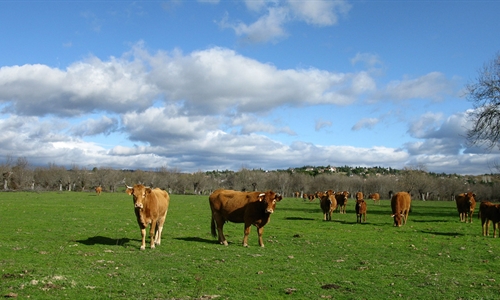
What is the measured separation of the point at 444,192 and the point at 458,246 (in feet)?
475

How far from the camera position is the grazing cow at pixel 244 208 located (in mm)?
16484

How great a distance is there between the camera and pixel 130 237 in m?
18.2

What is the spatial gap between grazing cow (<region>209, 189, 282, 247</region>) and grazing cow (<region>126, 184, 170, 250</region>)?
2.34m

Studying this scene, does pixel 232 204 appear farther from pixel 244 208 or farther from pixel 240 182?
pixel 240 182

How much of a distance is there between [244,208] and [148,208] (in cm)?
393

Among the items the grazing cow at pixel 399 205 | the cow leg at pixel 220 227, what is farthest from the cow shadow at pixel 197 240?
the grazing cow at pixel 399 205

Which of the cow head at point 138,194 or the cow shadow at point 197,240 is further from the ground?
the cow head at point 138,194

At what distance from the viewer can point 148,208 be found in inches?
619

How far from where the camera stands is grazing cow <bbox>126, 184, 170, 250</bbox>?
1490 cm

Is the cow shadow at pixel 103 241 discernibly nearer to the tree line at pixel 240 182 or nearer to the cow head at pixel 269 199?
the cow head at pixel 269 199

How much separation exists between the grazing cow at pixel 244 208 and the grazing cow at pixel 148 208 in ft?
7.67

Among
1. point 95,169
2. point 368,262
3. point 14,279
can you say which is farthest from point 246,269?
point 95,169

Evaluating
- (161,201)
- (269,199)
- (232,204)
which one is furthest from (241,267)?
(161,201)

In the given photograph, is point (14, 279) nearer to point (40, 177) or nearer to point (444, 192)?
point (40, 177)
